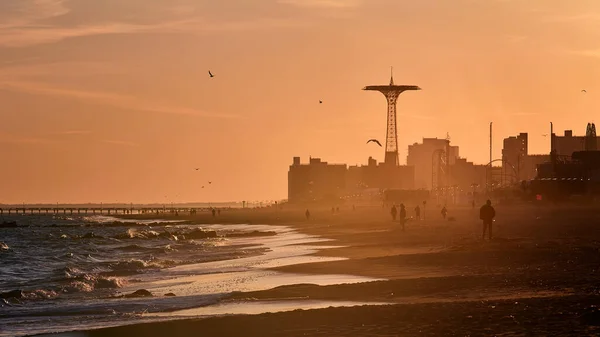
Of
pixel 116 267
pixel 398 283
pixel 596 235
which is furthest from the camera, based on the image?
pixel 116 267

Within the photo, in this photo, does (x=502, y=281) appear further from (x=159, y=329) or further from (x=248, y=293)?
(x=159, y=329)

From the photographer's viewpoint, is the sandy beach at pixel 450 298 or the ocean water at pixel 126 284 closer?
the sandy beach at pixel 450 298

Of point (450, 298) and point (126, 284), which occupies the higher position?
point (450, 298)

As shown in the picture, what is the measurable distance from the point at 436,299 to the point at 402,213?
42.1 metres

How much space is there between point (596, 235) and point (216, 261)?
57.9 ft

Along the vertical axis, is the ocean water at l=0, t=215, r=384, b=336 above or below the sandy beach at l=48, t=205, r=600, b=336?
below

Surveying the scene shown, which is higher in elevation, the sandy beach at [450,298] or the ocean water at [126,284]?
the sandy beach at [450,298]

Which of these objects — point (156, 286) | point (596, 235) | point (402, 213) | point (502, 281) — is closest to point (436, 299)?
point (502, 281)

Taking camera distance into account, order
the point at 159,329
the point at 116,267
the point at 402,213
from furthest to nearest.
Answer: the point at 402,213
the point at 116,267
the point at 159,329

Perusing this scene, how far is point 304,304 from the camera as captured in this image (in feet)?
71.6

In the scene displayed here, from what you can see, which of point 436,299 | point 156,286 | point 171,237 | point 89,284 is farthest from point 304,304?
point 171,237

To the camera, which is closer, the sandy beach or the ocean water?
the sandy beach

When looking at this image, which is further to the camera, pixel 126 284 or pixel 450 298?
pixel 126 284

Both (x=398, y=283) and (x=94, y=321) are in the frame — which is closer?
(x=94, y=321)
